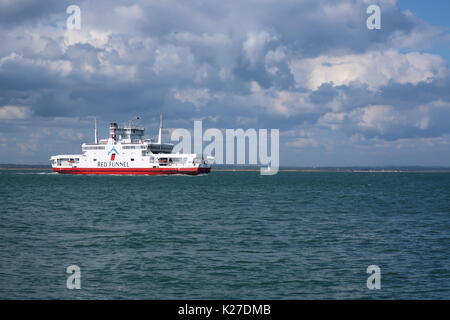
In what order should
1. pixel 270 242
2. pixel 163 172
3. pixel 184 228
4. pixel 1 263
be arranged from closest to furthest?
pixel 1 263
pixel 270 242
pixel 184 228
pixel 163 172

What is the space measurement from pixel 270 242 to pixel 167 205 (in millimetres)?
26717

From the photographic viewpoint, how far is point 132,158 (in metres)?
131

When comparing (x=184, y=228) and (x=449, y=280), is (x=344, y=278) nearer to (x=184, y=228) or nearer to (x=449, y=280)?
(x=449, y=280)

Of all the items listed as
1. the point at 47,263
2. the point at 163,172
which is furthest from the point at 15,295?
the point at 163,172

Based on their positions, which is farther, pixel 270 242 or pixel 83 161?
pixel 83 161

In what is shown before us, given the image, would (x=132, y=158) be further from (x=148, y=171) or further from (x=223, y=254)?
(x=223, y=254)

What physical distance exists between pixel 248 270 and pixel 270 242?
744 cm

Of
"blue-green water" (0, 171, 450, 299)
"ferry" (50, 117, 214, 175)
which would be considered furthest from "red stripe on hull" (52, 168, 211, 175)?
"blue-green water" (0, 171, 450, 299)

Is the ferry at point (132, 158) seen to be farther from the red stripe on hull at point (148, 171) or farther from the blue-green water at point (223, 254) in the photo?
the blue-green water at point (223, 254)

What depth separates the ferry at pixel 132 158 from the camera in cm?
13012

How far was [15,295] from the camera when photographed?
58.3 ft

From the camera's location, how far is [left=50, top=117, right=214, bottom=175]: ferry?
130125 mm

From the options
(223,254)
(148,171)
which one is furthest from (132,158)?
(223,254)

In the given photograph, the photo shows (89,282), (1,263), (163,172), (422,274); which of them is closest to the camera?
(89,282)
